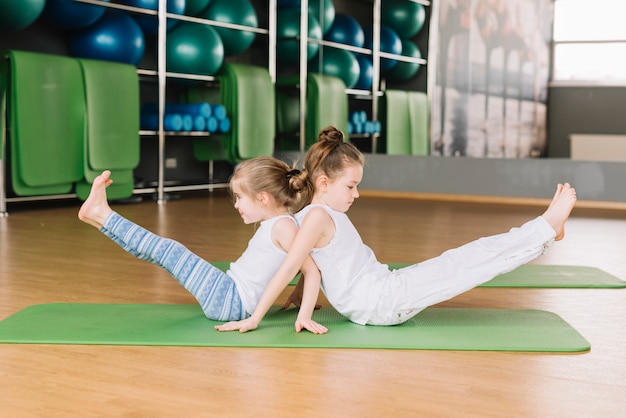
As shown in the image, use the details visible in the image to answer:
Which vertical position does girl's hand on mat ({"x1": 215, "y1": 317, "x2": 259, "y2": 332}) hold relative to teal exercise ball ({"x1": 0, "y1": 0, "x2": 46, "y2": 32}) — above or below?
below

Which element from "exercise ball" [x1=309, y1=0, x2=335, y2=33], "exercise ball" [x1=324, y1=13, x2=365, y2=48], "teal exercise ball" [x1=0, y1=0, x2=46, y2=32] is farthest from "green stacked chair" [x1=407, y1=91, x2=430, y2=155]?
"teal exercise ball" [x1=0, y1=0, x2=46, y2=32]

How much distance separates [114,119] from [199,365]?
12.8 feet

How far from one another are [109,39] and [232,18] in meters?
1.20

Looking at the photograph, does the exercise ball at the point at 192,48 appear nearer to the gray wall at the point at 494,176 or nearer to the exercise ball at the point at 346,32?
the gray wall at the point at 494,176

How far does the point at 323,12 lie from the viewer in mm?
7438

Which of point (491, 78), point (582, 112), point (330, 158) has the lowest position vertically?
point (330, 158)

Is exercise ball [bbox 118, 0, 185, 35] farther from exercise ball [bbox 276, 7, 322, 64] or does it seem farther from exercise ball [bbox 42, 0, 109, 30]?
exercise ball [bbox 276, 7, 322, 64]

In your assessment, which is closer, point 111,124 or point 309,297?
point 309,297

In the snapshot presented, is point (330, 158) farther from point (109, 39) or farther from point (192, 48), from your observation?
point (192, 48)

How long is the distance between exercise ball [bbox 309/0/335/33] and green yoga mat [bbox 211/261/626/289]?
171 inches

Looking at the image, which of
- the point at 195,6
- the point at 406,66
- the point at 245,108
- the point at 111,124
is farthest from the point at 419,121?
the point at 111,124

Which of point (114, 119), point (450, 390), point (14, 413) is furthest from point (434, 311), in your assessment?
point (114, 119)

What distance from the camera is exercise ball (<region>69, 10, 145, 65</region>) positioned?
5.52 m

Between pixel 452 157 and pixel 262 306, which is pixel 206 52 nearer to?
pixel 452 157
